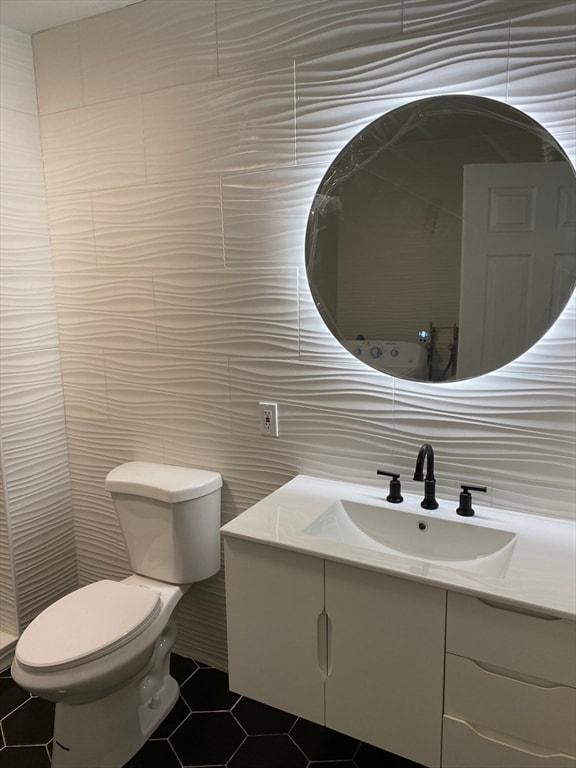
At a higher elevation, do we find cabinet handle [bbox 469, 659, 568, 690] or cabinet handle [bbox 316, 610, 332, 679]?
cabinet handle [bbox 469, 659, 568, 690]

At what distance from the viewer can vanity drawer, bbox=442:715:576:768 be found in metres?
1.19

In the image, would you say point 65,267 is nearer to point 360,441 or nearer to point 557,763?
point 360,441

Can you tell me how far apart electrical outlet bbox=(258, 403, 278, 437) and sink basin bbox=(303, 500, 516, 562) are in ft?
1.25

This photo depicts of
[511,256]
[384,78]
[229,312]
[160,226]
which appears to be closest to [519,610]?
[511,256]

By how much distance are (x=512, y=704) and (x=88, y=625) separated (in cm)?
118

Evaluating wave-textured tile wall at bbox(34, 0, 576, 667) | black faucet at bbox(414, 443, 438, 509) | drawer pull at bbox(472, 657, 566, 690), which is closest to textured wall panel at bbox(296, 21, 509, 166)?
A: wave-textured tile wall at bbox(34, 0, 576, 667)

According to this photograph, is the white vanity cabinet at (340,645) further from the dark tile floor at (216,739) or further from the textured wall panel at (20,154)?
the textured wall panel at (20,154)

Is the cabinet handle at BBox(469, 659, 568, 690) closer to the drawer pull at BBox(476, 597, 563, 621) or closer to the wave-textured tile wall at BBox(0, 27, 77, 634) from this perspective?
the drawer pull at BBox(476, 597, 563, 621)

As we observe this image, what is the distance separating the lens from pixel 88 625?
5.57ft

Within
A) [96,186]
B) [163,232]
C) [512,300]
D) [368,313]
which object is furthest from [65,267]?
[512,300]

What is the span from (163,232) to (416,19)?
1.04 metres

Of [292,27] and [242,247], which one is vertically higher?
[292,27]

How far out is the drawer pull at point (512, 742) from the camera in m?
1.19

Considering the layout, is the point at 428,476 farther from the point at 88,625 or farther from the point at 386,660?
the point at 88,625
